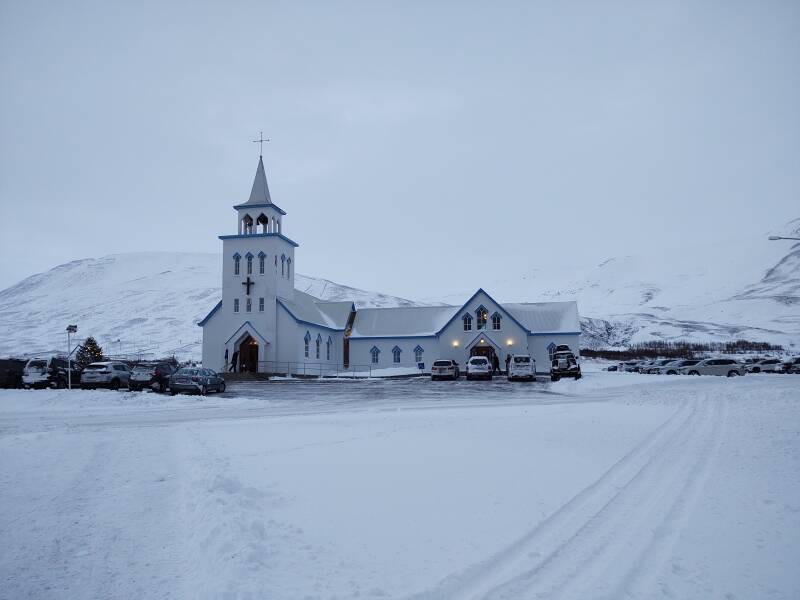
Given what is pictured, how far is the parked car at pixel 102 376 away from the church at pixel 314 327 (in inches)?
816

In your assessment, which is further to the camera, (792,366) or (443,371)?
(792,366)

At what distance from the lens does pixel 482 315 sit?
2291 inches

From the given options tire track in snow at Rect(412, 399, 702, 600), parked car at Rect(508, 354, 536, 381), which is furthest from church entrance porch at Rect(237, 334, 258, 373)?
tire track in snow at Rect(412, 399, 702, 600)

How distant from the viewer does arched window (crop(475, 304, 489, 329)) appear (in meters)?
58.0

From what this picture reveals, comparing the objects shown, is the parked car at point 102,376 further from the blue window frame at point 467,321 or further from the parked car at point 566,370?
the blue window frame at point 467,321

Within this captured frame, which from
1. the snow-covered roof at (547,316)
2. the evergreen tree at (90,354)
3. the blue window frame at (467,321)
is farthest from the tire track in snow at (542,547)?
the evergreen tree at (90,354)

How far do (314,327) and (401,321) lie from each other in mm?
10010

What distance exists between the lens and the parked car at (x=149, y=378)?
31.9 meters

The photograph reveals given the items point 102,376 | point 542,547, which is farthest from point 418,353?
point 542,547

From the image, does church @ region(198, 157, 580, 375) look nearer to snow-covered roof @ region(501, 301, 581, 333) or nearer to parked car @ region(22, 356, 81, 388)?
snow-covered roof @ region(501, 301, 581, 333)

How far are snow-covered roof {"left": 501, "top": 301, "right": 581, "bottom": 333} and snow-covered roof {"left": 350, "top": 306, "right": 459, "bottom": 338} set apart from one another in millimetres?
6577

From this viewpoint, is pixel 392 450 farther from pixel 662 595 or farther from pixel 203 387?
pixel 203 387

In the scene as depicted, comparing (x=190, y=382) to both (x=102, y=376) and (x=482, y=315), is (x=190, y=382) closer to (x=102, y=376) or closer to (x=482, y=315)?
(x=102, y=376)

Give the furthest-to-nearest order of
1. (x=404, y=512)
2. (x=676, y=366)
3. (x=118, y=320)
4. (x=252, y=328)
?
(x=118, y=320) → (x=252, y=328) → (x=676, y=366) → (x=404, y=512)
